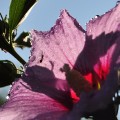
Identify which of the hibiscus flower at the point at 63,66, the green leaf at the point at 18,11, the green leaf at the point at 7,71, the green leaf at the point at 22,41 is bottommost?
the hibiscus flower at the point at 63,66

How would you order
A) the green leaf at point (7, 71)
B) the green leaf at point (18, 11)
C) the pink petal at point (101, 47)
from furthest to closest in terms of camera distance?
1. the green leaf at point (18, 11)
2. the green leaf at point (7, 71)
3. the pink petal at point (101, 47)

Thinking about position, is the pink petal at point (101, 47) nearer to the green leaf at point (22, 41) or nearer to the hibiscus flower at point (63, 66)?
the hibiscus flower at point (63, 66)

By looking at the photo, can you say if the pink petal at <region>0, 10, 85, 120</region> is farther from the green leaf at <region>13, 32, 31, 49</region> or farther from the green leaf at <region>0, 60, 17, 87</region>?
the green leaf at <region>13, 32, 31, 49</region>

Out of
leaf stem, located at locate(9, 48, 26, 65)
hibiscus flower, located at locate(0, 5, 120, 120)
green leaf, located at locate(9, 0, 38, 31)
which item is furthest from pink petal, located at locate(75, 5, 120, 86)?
green leaf, located at locate(9, 0, 38, 31)

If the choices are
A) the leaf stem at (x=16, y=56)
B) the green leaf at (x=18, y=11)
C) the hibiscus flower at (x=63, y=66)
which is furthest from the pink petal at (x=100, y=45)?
the green leaf at (x=18, y=11)

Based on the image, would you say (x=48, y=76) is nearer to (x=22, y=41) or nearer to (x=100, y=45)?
(x=100, y=45)

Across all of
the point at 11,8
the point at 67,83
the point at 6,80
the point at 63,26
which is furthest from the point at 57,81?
the point at 11,8

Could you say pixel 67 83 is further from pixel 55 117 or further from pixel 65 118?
pixel 65 118
